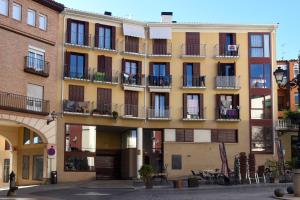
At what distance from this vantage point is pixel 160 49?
5053 centimetres

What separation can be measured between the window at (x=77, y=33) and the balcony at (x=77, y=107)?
17.7ft

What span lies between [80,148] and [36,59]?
8775 millimetres

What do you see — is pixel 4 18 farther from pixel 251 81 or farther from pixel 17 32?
pixel 251 81

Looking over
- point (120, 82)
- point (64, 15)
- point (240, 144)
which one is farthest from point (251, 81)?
point (64, 15)

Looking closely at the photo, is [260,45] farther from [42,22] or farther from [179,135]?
[42,22]

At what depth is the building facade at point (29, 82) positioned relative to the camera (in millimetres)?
40094

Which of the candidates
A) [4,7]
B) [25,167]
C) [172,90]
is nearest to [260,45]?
[172,90]

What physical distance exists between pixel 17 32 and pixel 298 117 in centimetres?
2522

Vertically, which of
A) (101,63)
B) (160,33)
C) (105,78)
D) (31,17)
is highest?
(160,33)

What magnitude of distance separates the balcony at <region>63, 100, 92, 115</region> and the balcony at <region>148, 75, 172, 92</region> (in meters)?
6.43

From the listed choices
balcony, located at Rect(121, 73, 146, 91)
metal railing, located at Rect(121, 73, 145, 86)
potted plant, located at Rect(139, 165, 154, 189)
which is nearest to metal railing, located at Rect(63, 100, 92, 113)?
balcony, located at Rect(121, 73, 146, 91)

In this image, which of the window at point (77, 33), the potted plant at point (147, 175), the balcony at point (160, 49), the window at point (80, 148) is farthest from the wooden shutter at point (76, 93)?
the potted plant at point (147, 175)

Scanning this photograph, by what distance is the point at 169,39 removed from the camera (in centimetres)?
5053

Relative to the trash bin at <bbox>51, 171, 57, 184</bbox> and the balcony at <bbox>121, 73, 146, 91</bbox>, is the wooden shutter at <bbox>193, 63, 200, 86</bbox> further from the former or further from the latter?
the trash bin at <bbox>51, 171, 57, 184</bbox>
